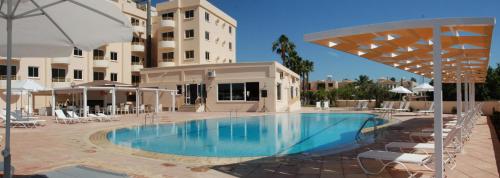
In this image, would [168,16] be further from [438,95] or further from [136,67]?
[438,95]

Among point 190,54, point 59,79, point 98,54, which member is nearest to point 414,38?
point 59,79

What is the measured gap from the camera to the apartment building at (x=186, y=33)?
36.0 m

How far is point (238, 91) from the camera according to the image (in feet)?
98.3

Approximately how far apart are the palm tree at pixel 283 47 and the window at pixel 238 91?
21.6 metres

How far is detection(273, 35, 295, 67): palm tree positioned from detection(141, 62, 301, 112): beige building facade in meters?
17.2

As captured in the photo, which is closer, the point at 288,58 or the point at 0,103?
the point at 0,103

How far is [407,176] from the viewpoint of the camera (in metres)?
5.80

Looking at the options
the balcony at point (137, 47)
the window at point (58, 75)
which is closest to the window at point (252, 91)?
the balcony at point (137, 47)

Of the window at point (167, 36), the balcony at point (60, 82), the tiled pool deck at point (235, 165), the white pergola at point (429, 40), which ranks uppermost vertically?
the window at point (167, 36)

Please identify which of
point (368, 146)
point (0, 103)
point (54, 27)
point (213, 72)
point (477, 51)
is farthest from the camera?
point (213, 72)

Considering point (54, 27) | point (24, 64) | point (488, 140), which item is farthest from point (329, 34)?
point (24, 64)

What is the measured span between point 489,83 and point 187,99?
32.1m

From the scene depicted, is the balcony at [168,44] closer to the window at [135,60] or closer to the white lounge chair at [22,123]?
the window at [135,60]

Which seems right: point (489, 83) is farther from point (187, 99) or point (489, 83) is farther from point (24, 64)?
point (24, 64)
